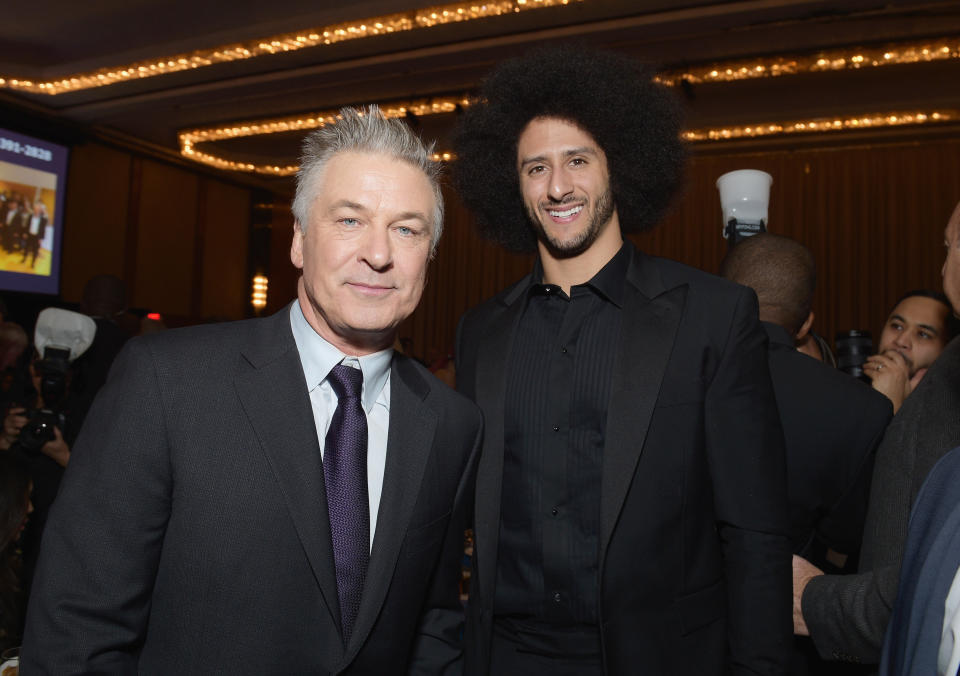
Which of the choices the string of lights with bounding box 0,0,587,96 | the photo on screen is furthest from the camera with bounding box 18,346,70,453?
the photo on screen

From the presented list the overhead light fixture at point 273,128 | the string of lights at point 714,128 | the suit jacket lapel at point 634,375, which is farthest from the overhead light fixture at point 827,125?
the suit jacket lapel at point 634,375

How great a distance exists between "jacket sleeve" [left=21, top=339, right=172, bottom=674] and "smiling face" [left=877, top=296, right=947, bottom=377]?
8.42ft

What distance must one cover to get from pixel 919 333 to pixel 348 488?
7.88ft

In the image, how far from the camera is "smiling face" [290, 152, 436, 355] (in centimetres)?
135

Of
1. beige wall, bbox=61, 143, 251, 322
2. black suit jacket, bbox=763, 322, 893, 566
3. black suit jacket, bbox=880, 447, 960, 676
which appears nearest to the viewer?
black suit jacket, bbox=880, 447, 960, 676

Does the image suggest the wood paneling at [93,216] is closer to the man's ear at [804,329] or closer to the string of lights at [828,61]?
the string of lights at [828,61]

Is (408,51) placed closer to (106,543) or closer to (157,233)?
(157,233)

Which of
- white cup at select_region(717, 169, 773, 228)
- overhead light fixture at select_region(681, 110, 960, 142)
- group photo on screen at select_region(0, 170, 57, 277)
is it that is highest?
overhead light fixture at select_region(681, 110, 960, 142)

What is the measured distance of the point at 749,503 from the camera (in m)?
1.59

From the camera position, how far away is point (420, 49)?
21.8 feet

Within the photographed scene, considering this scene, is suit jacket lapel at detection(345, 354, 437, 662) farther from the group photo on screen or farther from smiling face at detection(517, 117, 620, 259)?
the group photo on screen

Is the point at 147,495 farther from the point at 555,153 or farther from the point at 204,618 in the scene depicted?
the point at 555,153

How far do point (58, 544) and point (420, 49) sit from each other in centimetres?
628

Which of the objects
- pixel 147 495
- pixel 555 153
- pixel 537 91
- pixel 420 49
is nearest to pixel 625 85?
pixel 537 91
